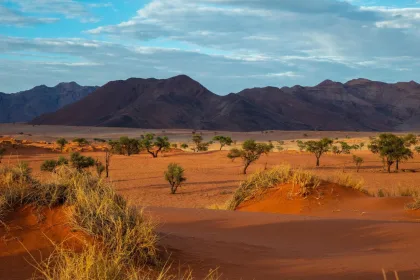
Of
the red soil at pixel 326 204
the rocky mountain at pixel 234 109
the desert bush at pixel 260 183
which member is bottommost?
the red soil at pixel 326 204

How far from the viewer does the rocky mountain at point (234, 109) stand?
138 meters

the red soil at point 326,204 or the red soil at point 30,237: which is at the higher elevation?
the red soil at point 30,237

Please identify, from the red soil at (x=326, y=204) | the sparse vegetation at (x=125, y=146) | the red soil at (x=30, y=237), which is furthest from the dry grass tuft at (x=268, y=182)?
the sparse vegetation at (x=125, y=146)

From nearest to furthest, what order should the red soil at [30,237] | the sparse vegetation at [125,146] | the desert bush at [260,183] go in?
the red soil at [30,237], the desert bush at [260,183], the sparse vegetation at [125,146]

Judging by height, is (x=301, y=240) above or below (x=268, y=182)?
below

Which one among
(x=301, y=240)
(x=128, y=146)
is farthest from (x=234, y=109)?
(x=301, y=240)

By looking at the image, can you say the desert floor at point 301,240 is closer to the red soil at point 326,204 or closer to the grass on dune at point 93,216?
the red soil at point 326,204

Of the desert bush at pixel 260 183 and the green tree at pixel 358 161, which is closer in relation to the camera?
the desert bush at pixel 260 183

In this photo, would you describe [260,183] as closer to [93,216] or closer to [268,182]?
[268,182]

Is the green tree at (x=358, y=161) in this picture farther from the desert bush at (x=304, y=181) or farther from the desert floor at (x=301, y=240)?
the desert bush at (x=304, y=181)

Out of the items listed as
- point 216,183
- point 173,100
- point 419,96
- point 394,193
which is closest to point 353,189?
point 394,193

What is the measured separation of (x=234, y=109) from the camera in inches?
5610

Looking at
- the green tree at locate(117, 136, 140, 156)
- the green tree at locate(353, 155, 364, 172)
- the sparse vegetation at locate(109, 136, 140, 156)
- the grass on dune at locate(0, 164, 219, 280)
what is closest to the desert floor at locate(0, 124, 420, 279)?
the grass on dune at locate(0, 164, 219, 280)

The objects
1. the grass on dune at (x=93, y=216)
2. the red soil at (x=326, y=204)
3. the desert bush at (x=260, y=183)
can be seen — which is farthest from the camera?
the desert bush at (x=260, y=183)
